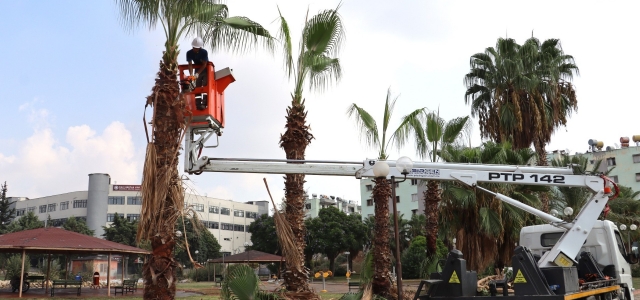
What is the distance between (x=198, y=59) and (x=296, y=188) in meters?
4.13

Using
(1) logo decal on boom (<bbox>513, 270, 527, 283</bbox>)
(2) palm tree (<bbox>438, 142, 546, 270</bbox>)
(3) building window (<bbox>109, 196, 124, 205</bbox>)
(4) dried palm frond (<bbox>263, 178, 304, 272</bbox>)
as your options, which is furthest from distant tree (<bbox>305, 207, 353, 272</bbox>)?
(1) logo decal on boom (<bbox>513, 270, 527, 283</bbox>)

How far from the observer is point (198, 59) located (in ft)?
36.0

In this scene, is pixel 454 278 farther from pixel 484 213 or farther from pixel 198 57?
pixel 484 213

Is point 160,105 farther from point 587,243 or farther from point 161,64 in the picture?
point 587,243

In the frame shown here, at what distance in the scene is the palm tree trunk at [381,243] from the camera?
15844 millimetres

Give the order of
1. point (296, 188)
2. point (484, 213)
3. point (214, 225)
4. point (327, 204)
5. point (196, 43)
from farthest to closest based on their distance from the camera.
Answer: point (327, 204) → point (214, 225) → point (484, 213) → point (296, 188) → point (196, 43)

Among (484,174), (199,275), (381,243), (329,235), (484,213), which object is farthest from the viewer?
(329,235)

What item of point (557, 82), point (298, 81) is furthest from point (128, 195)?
point (298, 81)

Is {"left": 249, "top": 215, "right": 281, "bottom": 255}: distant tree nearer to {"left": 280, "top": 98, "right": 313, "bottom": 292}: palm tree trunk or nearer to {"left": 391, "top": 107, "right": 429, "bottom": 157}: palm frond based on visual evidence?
{"left": 391, "top": 107, "right": 429, "bottom": 157}: palm frond

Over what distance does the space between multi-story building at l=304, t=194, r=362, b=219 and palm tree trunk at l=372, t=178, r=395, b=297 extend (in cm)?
7666

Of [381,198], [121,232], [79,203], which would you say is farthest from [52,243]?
[79,203]

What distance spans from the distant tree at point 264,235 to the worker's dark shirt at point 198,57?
184 ft

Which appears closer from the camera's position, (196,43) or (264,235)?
(196,43)

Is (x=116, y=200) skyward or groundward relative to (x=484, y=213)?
skyward
